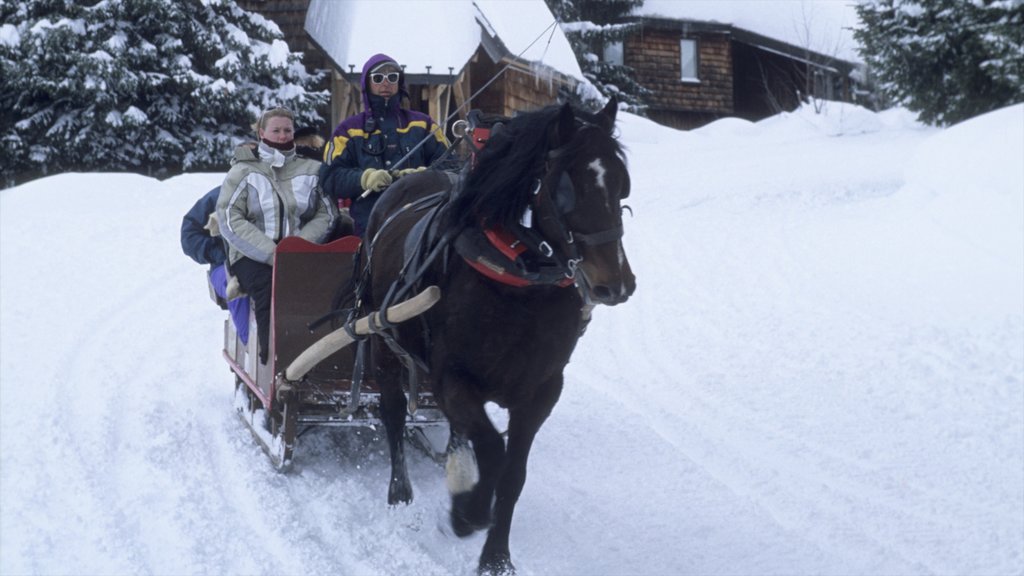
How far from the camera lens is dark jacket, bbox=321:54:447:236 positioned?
615 cm

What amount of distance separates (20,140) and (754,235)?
1103 centimetres

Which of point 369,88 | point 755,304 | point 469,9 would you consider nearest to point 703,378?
point 755,304

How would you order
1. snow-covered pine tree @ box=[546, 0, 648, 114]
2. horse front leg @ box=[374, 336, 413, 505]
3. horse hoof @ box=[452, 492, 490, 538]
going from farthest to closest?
1. snow-covered pine tree @ box=[546, 0, 648, 114]
2. horse front leg @ box=[374, 336, 413, 505]
3. horse hoof @ box=[452, 492, 490, 538]

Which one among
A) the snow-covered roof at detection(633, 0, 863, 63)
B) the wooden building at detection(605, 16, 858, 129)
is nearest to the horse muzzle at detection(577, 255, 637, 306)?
the wooden building at detection(605, 16, 858, 129)

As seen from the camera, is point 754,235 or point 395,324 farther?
point 754,235

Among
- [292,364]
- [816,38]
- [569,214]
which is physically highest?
[569,214]

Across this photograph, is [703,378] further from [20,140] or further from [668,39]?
[668,39]

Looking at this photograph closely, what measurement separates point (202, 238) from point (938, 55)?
16.9m

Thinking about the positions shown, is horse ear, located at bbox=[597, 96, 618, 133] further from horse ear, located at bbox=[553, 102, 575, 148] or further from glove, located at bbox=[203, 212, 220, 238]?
glove, located at bbox=[203, 212, 220, 238]

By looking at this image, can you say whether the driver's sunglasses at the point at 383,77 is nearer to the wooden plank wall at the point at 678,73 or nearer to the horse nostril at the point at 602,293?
the horse nostril at the point at 602,293

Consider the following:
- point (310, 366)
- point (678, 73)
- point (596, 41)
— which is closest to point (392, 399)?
point (310, 366)

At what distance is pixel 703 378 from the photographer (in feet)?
28.5

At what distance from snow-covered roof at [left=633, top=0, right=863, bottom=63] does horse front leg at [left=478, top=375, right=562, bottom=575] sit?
94.4ft

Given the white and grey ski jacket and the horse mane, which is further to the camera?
the white and grey ski jacket
